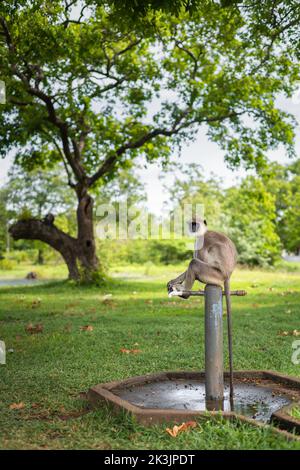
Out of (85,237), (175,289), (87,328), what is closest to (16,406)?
(175,289)

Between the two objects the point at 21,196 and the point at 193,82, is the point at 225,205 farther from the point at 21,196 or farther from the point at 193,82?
the point at 193,82

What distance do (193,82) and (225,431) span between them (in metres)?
13.9

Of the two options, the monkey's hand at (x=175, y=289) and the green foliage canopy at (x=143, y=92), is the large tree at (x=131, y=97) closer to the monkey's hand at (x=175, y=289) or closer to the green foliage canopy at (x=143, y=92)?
the green foliage canopy at (x=143, y=92)

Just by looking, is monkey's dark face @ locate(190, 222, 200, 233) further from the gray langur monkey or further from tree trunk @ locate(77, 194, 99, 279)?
tree trunk @ locate(77, 194, 99, 279)

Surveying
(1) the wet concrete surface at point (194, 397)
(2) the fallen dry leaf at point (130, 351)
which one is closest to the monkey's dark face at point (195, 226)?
(1) the wet concrete surface at point (194, 397)

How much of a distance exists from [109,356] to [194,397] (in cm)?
217

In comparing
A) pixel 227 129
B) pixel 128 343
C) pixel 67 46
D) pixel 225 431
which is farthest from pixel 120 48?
pixel 225 431

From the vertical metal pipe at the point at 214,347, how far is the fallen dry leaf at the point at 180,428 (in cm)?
64

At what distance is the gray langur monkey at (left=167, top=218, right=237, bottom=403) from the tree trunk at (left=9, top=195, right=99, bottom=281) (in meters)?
13.6

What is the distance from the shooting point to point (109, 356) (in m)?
7.00

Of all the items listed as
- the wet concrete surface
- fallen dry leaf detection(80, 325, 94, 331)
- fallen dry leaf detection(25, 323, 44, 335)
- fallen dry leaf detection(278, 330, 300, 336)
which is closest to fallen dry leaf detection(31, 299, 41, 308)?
fallen dry leaf detection(25, 323, 44, 335)

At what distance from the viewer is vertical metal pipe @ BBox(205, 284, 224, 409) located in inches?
192

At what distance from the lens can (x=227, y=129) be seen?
58.1 feet

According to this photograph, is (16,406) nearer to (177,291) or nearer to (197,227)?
(177,291)
